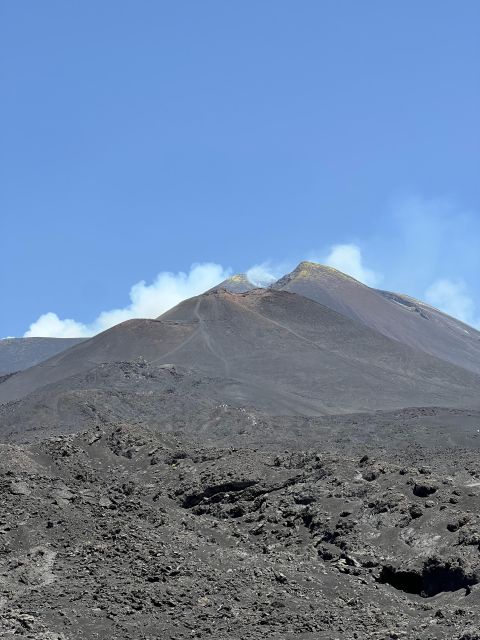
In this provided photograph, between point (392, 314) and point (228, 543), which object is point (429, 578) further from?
point (392, 314)

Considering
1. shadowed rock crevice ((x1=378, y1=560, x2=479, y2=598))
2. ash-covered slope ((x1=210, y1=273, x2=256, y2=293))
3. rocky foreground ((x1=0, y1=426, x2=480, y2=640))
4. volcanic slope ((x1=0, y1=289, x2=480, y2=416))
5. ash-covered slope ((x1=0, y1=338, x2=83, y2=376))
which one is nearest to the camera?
rocky foreground ((x1=0, y1=426, x2=480, y2=640))

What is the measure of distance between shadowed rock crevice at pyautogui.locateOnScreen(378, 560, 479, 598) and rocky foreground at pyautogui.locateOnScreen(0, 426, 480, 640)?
1.3 inches

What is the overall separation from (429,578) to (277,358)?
72.4 m

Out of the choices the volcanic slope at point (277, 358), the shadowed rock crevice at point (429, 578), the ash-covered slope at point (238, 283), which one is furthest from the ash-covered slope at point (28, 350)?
the shadowed rock crevice at point (429, 578)

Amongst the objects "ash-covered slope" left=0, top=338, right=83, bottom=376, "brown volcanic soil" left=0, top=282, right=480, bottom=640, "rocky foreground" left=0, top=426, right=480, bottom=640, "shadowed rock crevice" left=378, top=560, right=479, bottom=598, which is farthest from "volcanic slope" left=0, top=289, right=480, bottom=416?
"shadowed rock crevice" left=378, top=560, right=479, bottom=598

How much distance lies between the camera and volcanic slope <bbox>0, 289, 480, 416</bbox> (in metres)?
83.5

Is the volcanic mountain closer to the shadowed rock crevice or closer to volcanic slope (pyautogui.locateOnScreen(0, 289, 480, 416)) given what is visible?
volcanic slope (pyautogui.locateOnScreen(0, 289, 480, 416))

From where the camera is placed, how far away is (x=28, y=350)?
16900 centimetres

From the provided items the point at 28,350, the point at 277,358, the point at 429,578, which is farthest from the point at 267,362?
the point at 28,350

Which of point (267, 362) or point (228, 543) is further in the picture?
point (267, 362)

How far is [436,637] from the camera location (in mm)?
19625

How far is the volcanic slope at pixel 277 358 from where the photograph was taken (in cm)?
8350

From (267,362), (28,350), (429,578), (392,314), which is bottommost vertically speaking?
(429,578)

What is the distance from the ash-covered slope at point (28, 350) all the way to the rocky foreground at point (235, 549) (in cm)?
12769
